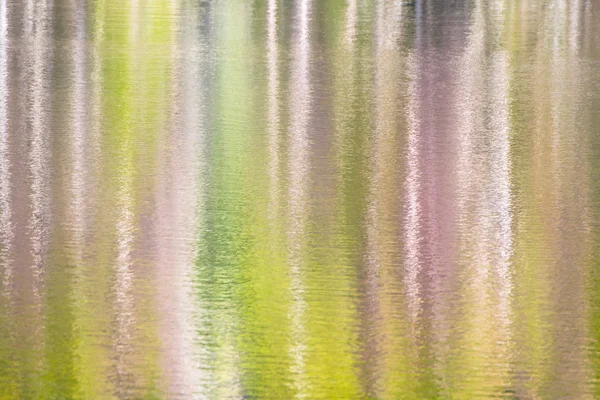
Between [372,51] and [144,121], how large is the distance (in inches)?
196

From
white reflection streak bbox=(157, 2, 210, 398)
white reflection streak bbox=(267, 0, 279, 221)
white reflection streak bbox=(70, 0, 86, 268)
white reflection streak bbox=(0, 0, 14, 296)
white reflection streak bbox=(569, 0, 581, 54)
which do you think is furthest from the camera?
white reflection streak bbox=(569, 0, 581, 54)

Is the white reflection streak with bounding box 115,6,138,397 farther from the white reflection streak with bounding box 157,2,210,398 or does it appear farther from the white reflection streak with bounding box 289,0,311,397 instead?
the white reflection streak with bounding box 289,0,311,397

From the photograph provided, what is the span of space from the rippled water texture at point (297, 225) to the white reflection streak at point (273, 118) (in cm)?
3

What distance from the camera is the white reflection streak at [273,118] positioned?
7.66 metres

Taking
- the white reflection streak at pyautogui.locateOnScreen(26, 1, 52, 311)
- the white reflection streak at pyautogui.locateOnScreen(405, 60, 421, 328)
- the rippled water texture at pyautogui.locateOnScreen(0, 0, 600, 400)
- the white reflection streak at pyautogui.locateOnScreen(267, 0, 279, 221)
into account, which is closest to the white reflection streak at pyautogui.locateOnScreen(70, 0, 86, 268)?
the rippled water texture at pyautogui.locateOnScreen(0, 0, 600, 400)

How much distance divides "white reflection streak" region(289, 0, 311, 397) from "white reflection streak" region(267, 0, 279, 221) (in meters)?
0.09

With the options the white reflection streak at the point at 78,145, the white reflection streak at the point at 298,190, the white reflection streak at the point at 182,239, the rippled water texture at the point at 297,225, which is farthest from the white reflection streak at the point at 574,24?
the white reflection streak at the point at 78,145

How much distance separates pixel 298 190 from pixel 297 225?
0.85 m

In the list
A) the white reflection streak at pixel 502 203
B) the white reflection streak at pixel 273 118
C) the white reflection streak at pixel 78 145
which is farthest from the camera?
the white reflection streak at pixel 273 118

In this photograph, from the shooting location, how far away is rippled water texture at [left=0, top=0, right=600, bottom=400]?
485 centimetres

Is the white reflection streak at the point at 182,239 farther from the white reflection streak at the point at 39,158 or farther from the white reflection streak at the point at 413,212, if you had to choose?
the white reflection streak at the point at 413,212

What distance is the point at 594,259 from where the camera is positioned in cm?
639

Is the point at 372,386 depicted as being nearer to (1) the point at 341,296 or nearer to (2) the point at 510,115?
(1) the point at 341,296

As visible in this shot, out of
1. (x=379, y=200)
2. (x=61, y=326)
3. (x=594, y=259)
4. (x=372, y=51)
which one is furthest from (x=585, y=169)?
(x=372, y=51)
